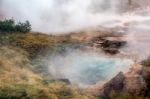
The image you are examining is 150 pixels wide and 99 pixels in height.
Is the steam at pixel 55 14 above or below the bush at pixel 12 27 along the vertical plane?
above

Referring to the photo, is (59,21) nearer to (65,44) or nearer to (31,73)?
(65,44)

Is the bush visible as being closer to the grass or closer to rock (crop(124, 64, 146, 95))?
the grass

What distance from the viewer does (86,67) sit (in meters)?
16.6

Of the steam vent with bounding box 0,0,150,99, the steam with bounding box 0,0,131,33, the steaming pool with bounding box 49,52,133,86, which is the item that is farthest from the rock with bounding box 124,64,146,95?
the steam with bounding box 0,0,131,33

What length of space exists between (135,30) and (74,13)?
453 centimetres

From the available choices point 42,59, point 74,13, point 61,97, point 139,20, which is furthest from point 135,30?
point 61,97

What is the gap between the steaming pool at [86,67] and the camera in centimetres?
1556

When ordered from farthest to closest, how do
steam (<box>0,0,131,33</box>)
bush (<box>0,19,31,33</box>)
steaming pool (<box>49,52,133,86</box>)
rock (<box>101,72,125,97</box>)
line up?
steam (<box>0,0,131,33</box>) → bush (<box>0,19,31,33</box>) → steaming pool (<box>49,52,133,86</box>) → rock (<box>101,72,125,97</box>)

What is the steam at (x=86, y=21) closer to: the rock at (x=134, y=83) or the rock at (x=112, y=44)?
the rock at (x=112, y=44)

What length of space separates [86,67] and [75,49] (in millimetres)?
2082

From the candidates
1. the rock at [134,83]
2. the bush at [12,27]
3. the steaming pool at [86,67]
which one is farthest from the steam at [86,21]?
the rock at [134,83]

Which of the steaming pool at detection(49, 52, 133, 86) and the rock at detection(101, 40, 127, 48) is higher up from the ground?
the rock at detection(101, 40, 127, 48)

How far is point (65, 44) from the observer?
1845 centimetres

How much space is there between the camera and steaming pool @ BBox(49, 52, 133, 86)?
15.6 m
